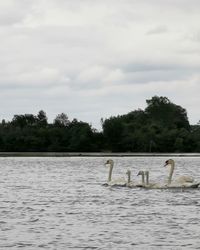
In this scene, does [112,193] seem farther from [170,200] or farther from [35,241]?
[35,241]

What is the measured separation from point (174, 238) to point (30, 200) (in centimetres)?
1678

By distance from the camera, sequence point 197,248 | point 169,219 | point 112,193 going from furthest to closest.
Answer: point 112,193, point 169,219, point 197,248

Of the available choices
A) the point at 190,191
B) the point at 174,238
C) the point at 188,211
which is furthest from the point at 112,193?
the point at 174,238

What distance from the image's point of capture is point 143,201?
4072 cm

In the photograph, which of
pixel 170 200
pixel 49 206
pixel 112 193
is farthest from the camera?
pixel 112 193

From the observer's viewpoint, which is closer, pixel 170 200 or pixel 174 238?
pixel 174 238

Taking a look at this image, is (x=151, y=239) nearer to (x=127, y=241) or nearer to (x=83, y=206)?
(x=127, y=241)

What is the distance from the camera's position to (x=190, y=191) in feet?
158

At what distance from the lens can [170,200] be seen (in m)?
41.2

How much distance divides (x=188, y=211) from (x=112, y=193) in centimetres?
1305

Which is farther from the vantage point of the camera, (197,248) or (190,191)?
(190,191)

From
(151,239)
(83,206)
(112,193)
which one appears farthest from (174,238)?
(112,193)

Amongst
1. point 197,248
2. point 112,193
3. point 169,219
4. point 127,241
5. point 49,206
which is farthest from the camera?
point 112,193

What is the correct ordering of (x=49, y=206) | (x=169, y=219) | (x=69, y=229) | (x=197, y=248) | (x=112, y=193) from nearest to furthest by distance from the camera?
(x=197, y=248) → (x=69, y=229) → (x=169, y=219) → (x=49, y=206) → (x=112, y=193)
